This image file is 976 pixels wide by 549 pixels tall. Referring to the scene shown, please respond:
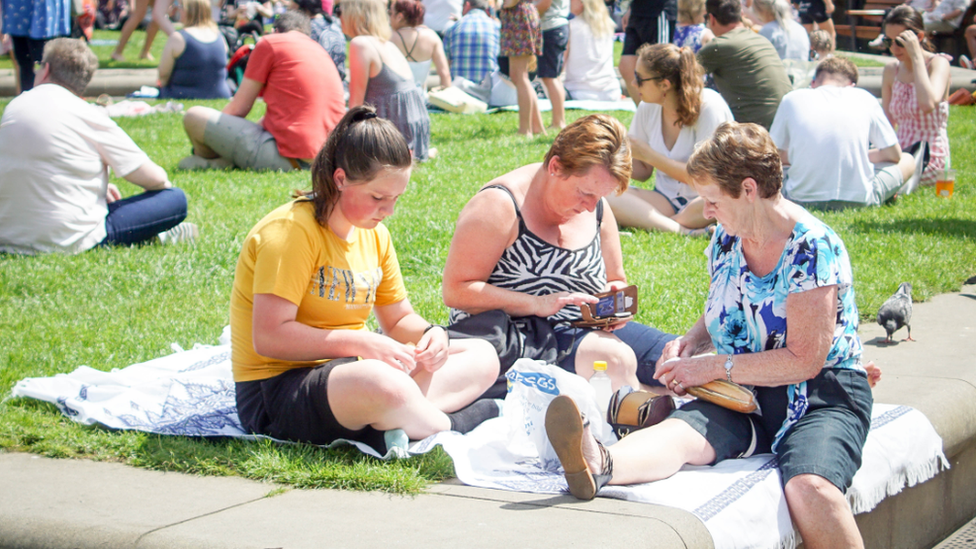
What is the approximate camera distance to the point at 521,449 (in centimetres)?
324

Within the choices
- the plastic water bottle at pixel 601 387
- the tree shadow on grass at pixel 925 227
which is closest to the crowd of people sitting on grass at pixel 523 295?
the plastic water bottle at pixel 601 387

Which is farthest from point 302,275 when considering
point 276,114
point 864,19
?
point 864,19

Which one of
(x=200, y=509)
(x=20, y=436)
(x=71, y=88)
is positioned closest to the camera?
(x=200, y=509)

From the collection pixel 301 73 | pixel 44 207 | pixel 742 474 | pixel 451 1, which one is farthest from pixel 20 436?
pixel 451 1

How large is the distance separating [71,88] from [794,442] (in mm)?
4910

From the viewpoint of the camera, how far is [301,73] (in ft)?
28.1

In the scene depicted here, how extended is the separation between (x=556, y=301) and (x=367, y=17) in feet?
18.6

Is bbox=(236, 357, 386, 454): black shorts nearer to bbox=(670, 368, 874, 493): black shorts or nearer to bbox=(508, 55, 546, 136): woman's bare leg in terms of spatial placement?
bbox=(670, 368, 874, 493): black shorts

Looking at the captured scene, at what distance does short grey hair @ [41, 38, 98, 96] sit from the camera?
5.80m

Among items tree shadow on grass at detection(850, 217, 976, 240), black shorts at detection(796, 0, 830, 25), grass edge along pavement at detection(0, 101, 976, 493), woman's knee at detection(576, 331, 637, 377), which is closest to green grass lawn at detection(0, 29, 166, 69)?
grass edge along pavement at detection(0, 101, 976, 493)

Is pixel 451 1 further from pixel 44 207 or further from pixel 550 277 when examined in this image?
pixel 550 277

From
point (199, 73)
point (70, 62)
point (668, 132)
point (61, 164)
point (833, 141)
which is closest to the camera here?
point (70, 62)

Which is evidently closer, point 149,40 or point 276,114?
point 276,114

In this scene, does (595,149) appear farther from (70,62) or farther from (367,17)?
(367,17)
